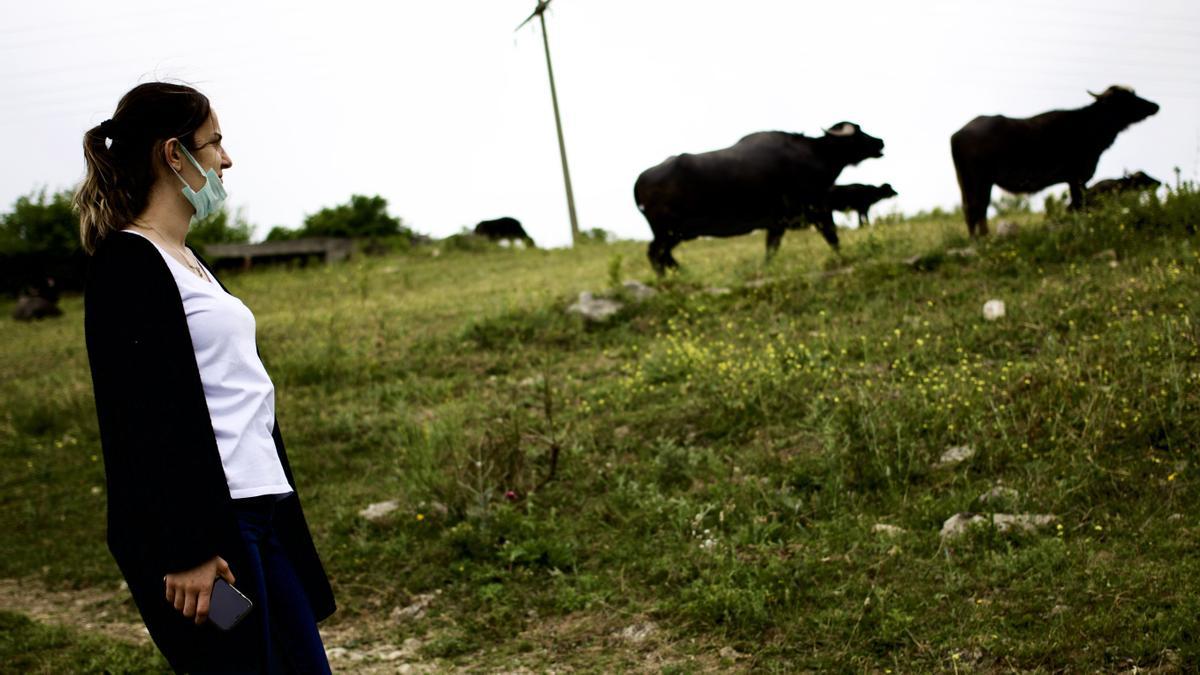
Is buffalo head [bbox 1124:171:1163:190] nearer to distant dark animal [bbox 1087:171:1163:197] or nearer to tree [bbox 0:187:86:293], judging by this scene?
distant dark animal [bbox 1087:171:1163:197]

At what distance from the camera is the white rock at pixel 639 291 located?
9320mm

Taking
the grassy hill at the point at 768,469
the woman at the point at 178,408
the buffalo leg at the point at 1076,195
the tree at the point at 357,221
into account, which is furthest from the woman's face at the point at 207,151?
the tree at the point at 357,221

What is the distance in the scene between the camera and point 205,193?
2393 millimetres

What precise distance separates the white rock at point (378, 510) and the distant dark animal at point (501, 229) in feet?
47.8

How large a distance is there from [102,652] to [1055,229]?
7477 mm

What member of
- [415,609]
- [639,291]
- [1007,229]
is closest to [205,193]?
[415,609]

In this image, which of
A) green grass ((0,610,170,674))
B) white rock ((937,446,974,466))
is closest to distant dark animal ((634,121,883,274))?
white rock ((937,446,974,466))

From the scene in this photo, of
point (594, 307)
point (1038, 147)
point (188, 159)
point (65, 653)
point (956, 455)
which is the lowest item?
point (65, 653)

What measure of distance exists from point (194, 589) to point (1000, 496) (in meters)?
3.76

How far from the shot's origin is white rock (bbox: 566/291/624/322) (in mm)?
9023

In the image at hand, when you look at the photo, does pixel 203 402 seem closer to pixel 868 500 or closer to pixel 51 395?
pixel 868 500

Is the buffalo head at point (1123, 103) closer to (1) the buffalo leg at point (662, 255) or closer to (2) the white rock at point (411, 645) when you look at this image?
(1) the buffalo leg at point (662, 255)

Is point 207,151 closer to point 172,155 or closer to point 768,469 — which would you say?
point 172,155

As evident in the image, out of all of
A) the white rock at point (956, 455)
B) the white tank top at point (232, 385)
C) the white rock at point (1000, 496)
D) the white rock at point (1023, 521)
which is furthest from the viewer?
the white rock at point (956, 455)
